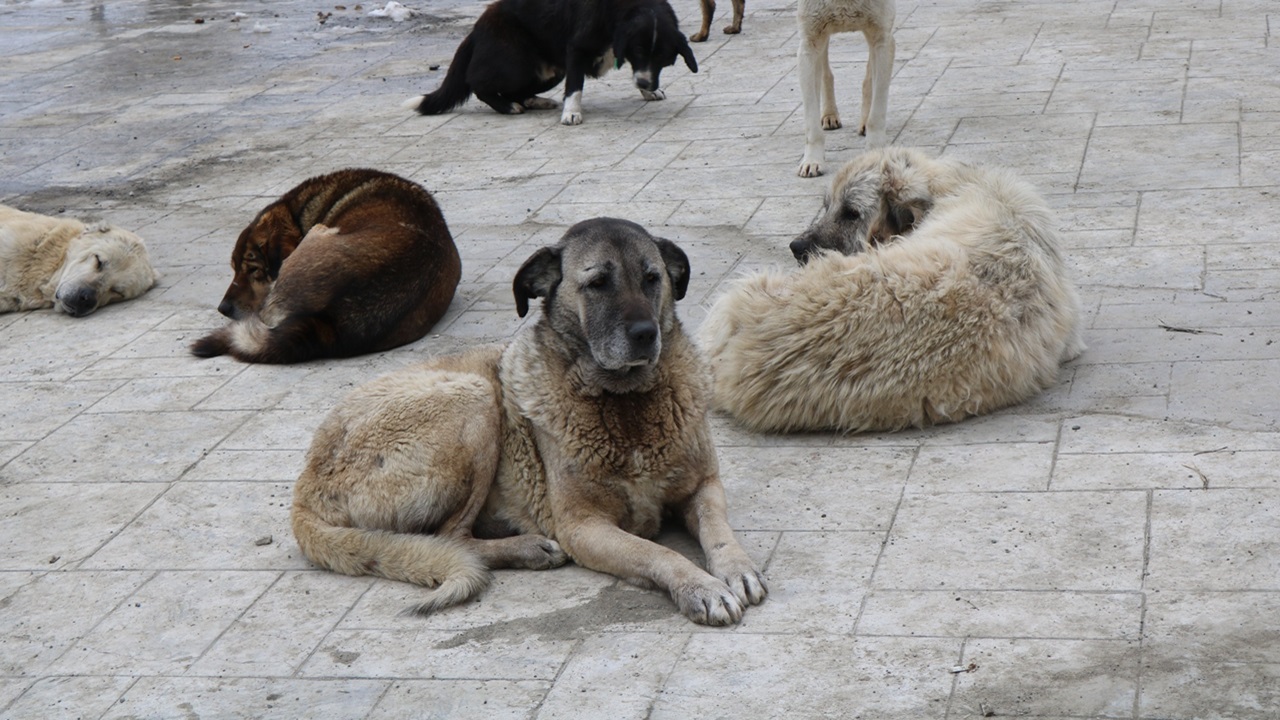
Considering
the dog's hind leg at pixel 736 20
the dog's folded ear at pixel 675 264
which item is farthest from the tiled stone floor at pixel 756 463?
the dog's hind leg at pixel 736 20

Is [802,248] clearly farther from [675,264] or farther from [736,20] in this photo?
[736,20]

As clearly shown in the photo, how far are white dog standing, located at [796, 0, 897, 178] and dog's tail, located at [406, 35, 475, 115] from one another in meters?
3.37

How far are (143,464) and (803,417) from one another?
105 inches

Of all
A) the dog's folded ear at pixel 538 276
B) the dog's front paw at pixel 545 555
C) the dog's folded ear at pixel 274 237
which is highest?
the dog's folded ear at pixel 538 276

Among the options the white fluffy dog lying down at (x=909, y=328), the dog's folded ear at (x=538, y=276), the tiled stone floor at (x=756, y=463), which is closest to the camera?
the tiled stone floor at (x=756, y=463)

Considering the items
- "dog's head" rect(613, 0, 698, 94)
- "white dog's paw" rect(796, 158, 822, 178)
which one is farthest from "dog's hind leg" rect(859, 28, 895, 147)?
"dog's head" rect(613, 0, 698, 94)

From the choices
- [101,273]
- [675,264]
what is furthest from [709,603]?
[101,273]

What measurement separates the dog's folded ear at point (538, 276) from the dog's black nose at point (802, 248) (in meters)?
2.03

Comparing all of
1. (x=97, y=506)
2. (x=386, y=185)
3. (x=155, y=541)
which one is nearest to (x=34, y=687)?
(x=155, y=541)

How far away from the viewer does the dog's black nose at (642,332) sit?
14.7 ft

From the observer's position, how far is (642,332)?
14.7ft

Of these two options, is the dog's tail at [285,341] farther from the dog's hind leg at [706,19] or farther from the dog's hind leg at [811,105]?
the dog's hind leg at [706,19]

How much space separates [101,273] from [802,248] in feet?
13.0

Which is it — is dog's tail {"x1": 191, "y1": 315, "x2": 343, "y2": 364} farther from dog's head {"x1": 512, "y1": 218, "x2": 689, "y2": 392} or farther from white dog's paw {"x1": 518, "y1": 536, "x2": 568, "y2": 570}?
white dog's paw {"x1": 518, "y1": 536, "x2": 568, "y2": 570}
